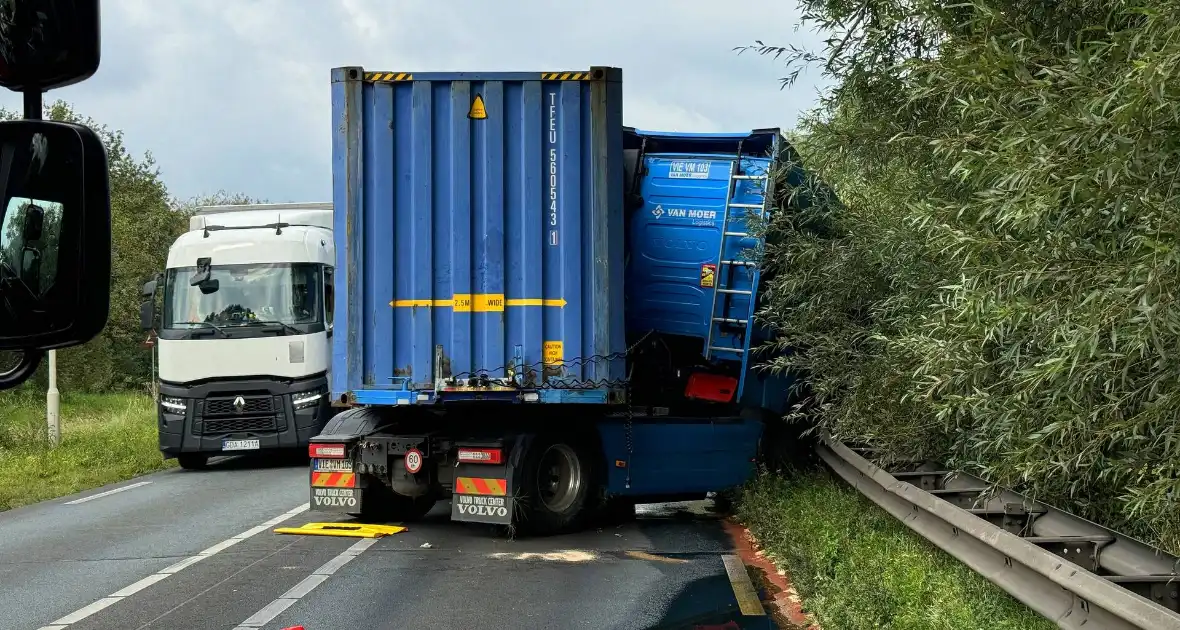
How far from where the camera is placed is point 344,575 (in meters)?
8.98

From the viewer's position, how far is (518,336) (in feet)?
34.8

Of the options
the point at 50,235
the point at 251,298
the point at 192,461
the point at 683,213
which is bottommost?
the point at 192,461

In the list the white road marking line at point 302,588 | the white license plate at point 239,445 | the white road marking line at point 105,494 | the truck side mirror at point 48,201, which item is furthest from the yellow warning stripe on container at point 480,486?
the truck side mirror at point 48,201

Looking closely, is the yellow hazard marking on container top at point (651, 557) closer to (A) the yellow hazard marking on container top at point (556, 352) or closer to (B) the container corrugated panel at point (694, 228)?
(A) the yellow hazard marking on container top at point (556, 352)

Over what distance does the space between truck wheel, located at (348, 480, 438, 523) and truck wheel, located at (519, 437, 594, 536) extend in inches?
44.3

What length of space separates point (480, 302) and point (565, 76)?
2.06 meters

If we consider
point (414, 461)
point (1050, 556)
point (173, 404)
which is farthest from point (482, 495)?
point (173, 404)

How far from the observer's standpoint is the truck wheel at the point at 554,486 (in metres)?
10.8

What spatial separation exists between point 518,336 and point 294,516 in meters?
3.50

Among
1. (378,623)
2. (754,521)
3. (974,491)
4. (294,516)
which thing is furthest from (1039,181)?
(294,516)

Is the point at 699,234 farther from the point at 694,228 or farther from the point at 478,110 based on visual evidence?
the point at 478,110

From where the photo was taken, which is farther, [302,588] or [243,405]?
[243,405]

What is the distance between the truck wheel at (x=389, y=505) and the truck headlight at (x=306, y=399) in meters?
5.63

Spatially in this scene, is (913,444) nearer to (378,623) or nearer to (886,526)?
(886,526)
